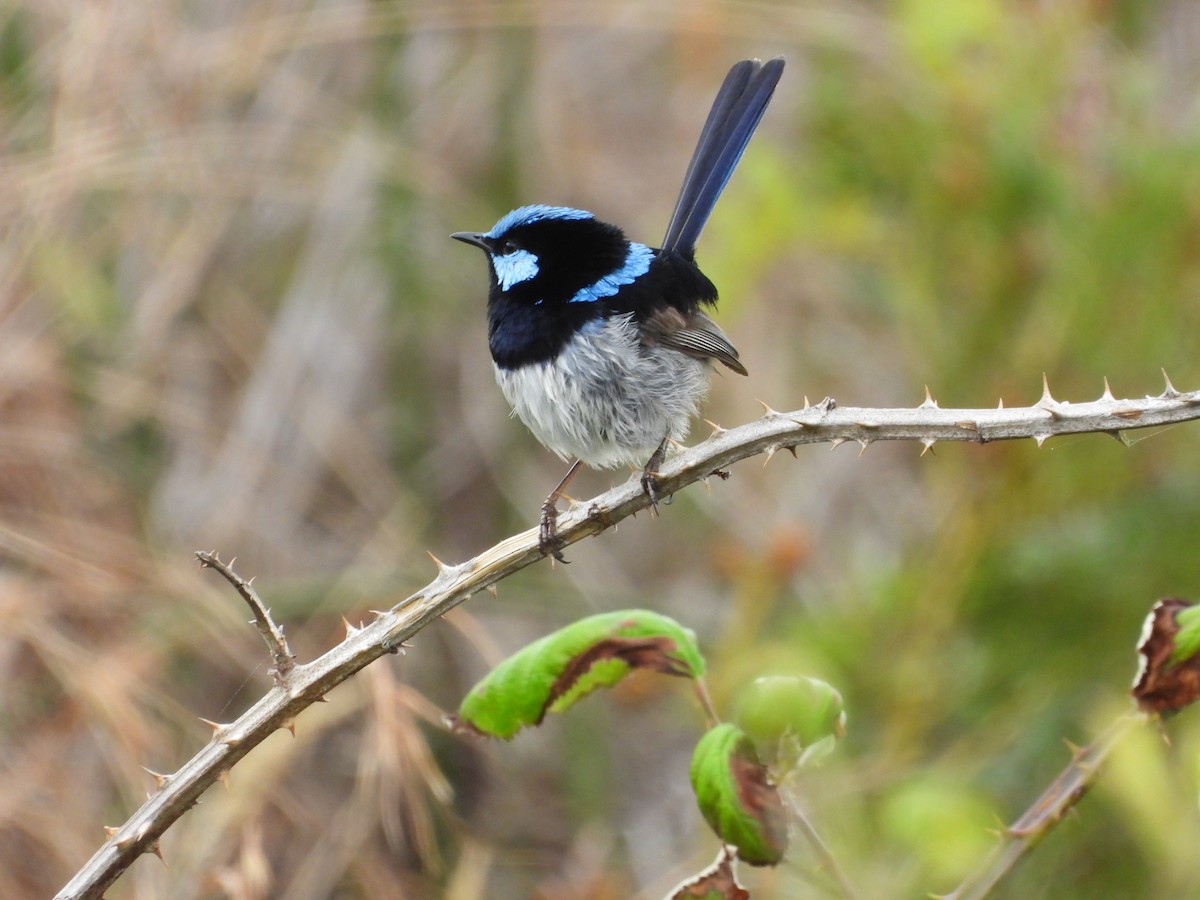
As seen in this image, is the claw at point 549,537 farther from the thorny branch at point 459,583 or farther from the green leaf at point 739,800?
the green leaf at point 739,800

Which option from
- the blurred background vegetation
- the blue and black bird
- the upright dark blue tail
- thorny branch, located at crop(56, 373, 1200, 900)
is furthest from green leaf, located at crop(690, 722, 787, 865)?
the upright dark blue tail

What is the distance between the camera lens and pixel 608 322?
3.25 meters

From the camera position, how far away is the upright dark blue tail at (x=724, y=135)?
11.7 ft

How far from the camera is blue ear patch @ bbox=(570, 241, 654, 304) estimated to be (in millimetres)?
3355

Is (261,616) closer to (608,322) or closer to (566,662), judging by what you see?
(566,662)

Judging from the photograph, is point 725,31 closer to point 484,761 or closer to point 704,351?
point 704,351

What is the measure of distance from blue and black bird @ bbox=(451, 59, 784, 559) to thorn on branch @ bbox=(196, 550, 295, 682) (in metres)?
1.25

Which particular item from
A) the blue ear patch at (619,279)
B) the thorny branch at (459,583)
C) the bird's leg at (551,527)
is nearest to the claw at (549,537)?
the bird's leg at (551,527)

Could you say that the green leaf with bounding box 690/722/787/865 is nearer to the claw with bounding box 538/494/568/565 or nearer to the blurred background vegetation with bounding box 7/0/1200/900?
the claw with bounding box 538/494/568/565

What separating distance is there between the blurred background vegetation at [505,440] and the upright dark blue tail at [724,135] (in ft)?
2.40

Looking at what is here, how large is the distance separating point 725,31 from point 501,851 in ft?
10.7

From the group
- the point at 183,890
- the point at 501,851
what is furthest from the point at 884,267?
the point at 183,890

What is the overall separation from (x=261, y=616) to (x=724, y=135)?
2.40 m

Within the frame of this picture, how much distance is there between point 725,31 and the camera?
5.29 meters
